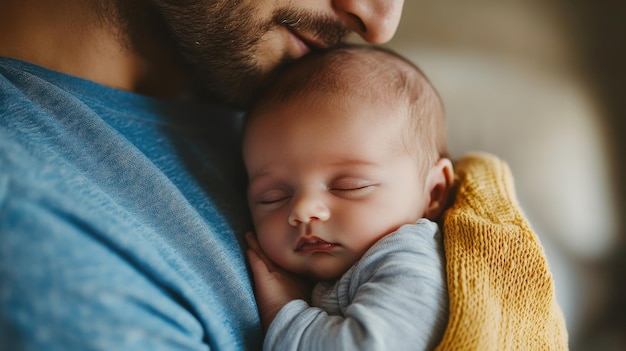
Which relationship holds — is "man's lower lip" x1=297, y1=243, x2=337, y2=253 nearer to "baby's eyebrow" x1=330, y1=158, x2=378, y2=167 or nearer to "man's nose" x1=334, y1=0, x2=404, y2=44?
"baby's eyebrow" x1=330, y1=158, x2=378, y2=167

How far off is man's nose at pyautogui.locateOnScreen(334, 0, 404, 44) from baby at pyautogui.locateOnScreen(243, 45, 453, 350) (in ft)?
0.17

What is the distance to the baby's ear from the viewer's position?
0.85 metres

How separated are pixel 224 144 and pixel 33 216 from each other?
497 mm

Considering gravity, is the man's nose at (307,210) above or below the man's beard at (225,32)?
below

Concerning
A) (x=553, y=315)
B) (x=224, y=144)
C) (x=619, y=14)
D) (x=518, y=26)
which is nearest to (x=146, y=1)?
(x=224, y=144)

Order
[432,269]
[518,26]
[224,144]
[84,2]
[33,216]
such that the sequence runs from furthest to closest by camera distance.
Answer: [518,26]
[224,144]
[84,2]
[432,269]
[33,216]

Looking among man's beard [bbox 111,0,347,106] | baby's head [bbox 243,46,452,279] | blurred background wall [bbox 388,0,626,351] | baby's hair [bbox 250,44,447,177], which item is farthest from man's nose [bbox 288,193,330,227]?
blurred background wall [bbox 388,0,626,351]

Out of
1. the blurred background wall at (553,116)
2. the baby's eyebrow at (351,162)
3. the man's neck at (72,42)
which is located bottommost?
the blurred background wall at (553,116)

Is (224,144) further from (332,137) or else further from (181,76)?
(332,137)

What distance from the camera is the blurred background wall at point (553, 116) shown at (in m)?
1.65

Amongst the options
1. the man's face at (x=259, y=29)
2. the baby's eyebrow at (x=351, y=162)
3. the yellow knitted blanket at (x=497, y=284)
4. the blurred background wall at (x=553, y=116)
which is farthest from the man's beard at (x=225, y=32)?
the blurred background wall at (x=553, y=116)

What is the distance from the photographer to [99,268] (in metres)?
0.52

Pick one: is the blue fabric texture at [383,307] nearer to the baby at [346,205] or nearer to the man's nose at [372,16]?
the baby at [346,205]

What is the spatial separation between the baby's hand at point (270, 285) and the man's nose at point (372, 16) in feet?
1.22
